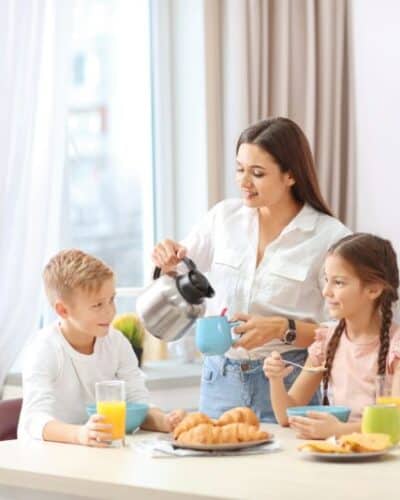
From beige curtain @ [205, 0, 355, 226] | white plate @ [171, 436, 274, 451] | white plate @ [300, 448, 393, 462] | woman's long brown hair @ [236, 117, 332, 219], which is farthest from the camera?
beige curtain @ [205, 0, 355, 226]

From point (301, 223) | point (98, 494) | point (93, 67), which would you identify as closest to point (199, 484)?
point (98, 494)

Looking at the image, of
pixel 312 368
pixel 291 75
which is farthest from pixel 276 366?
pixel 291 75

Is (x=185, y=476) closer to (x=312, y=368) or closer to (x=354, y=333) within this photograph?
(x=312, y=368)

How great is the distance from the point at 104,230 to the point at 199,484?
7.88ft

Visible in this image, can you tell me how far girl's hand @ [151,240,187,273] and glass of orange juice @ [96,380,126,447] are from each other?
563 millimetres

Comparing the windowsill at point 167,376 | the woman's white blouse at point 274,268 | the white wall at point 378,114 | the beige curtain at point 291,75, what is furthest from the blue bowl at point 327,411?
the beige curtain at point 291,75

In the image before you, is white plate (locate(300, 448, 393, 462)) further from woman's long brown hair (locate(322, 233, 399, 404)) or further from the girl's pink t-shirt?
woman's long brown hair (locate(322, 233, 399, 404))

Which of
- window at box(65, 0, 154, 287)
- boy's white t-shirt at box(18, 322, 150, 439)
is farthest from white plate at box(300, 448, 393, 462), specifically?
window at box(65, 0, 154, 287)

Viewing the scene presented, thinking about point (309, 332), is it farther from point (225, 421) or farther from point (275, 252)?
point (225, 421)

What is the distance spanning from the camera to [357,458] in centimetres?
194

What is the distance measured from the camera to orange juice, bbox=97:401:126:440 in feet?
7.30

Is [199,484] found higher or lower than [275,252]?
lower

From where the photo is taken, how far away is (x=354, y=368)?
2.54 metres

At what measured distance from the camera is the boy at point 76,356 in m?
2.45
